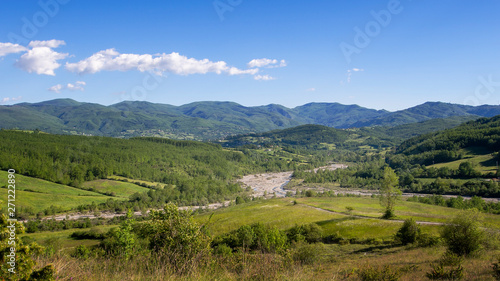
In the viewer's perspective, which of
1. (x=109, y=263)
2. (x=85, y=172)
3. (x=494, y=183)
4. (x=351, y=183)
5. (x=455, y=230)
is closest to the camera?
(x=109, y=263)

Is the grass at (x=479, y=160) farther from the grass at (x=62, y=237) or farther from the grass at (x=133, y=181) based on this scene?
the grass at (x=62, y=237)

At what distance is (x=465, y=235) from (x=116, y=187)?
166 metres

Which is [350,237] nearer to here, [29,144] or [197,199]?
[197,199]

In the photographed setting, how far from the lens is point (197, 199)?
509 feet

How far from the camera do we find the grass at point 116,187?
158m

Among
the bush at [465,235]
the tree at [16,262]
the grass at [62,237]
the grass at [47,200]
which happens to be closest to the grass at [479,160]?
the bush at [465,235]

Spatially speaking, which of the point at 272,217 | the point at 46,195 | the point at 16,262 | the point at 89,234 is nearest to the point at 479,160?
the point at 272,217

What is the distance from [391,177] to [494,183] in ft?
337

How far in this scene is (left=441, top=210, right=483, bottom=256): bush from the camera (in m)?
30.7

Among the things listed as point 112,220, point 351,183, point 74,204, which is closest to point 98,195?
point 74,204

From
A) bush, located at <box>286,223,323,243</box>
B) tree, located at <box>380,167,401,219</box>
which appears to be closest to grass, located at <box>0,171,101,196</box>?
bush, located at <box>286,223,323,243</box>

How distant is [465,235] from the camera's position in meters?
31.1

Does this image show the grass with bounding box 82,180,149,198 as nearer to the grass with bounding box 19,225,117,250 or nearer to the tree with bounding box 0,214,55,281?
the grass with bounding box 19,225,117,250

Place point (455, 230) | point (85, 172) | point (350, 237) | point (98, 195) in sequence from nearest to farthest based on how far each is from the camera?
1. point (455, 230)
2. point (350, 237)
3. point (98, 195)
4. point (85, 172)
